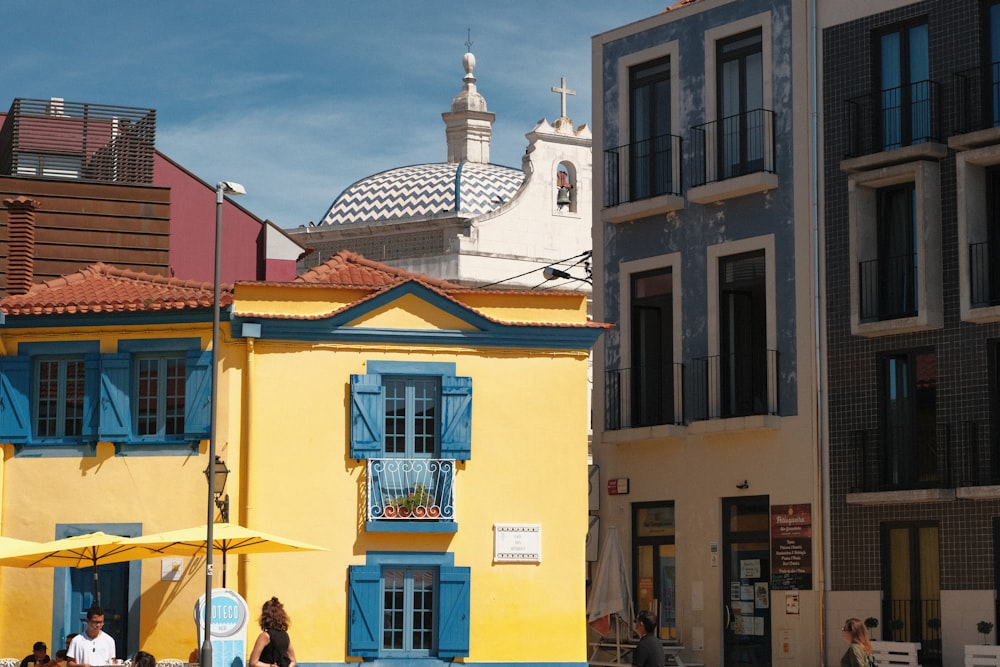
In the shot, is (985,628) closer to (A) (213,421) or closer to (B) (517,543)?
(B) (517,543)

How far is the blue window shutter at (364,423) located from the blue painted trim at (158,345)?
258cm

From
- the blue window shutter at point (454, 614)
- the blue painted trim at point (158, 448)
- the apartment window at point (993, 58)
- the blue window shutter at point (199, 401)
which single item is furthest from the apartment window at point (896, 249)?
the blue painted trim at point (158, 448)

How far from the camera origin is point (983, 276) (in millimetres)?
29656

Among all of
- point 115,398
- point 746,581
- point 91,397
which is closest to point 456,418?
point 115,398

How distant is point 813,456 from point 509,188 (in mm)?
34981

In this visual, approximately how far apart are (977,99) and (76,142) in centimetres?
1809

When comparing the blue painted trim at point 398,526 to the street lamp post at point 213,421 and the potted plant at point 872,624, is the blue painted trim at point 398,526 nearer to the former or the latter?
the street lamp post at point 213,421

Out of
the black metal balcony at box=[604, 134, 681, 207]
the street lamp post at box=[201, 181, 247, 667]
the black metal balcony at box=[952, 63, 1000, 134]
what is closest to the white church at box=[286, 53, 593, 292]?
the black metal balcony at box=[604, 134, 681, 207]

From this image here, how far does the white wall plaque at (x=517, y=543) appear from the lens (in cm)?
2858

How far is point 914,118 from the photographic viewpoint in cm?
3111

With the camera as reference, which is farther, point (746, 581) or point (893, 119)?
point (746, 581)

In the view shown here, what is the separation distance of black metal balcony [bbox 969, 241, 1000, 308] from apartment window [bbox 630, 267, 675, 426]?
22.3ft

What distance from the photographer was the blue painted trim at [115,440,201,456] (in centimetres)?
2842

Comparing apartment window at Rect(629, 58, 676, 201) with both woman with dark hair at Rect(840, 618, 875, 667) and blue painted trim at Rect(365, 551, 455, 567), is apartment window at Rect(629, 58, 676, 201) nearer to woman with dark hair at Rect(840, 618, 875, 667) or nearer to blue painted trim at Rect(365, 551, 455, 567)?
blue painted trim at Rect(365, 551, 455, 567)
